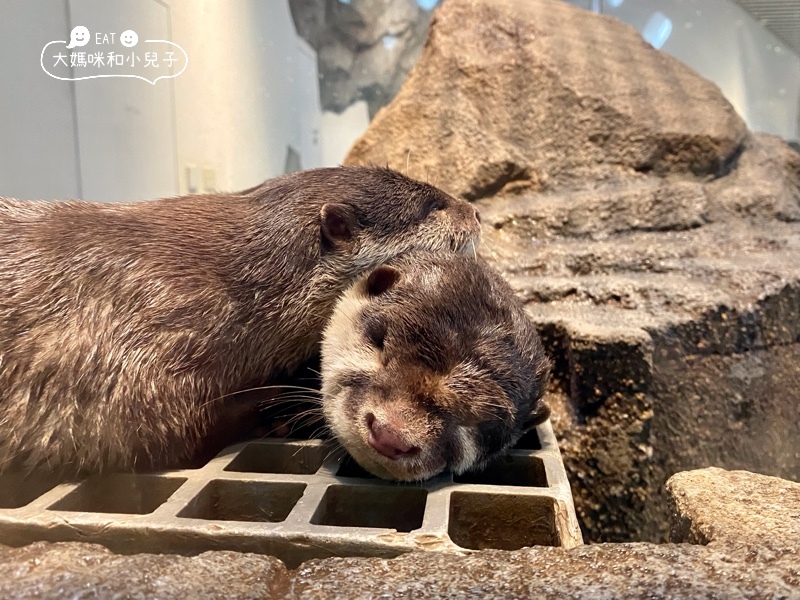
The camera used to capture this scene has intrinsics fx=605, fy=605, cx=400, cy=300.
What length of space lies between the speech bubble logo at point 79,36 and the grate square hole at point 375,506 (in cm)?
126

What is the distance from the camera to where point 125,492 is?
135cm

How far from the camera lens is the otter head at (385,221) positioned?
158 cm

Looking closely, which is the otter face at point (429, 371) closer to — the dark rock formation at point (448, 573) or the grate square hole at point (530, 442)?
the grate square hole at point (530, 442)

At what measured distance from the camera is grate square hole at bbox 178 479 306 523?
4.44 feet

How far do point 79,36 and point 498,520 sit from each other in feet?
5.06

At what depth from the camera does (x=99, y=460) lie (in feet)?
4.36

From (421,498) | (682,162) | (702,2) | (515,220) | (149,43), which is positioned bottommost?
(421,498)

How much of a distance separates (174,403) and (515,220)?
1.82 metres

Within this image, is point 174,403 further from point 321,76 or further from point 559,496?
point 321,76

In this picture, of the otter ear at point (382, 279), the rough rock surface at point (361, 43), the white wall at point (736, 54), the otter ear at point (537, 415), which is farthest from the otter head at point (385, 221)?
the white wall at point (736, 54)

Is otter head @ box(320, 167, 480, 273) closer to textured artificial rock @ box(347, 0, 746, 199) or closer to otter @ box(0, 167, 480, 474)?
otter @ box(0, 167, 480, 474)

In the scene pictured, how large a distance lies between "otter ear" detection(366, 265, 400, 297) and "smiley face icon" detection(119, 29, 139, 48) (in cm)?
87

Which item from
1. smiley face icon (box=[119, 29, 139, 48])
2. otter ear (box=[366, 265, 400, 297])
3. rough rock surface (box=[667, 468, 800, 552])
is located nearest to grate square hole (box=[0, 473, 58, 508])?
otter ear (box=[366, 265, 400, 297])

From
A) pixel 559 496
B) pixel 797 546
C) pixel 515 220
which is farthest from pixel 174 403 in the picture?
pixel 515 220
